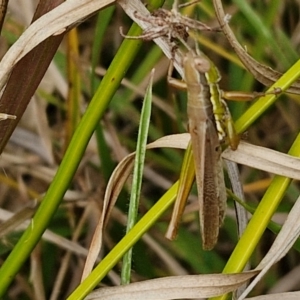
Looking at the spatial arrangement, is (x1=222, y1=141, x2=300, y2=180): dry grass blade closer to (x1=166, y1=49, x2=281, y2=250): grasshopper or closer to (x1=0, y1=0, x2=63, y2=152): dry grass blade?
(x1=166, y1=49, x2=281, y2=250): grasshopper

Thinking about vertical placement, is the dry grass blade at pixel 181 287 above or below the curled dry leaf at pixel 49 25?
below

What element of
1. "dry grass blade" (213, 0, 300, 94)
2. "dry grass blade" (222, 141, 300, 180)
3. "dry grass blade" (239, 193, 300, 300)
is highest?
"dry grass blade" (213, 0, 300, 94)

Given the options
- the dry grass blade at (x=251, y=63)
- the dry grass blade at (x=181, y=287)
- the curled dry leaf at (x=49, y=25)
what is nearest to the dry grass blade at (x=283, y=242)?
the dry grass blade at (x=181, y=287)

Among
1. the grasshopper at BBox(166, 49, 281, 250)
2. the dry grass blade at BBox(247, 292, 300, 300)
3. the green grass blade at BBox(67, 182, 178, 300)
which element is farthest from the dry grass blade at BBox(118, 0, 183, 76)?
the dry grass blade at BBox(247, 292, 300, 300)

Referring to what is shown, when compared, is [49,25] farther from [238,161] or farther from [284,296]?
[284,296]

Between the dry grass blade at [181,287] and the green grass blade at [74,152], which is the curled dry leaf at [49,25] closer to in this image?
the green grass blade at [74,152]

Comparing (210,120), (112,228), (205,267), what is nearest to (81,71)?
(112,228)

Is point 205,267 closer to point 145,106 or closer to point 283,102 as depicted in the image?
point 283,102

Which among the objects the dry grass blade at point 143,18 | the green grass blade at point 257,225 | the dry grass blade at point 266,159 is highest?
the dry grass blade at point 143,18

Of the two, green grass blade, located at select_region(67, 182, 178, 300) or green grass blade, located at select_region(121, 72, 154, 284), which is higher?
green grass blade, located at select_region(121, 72, 154, 284)
